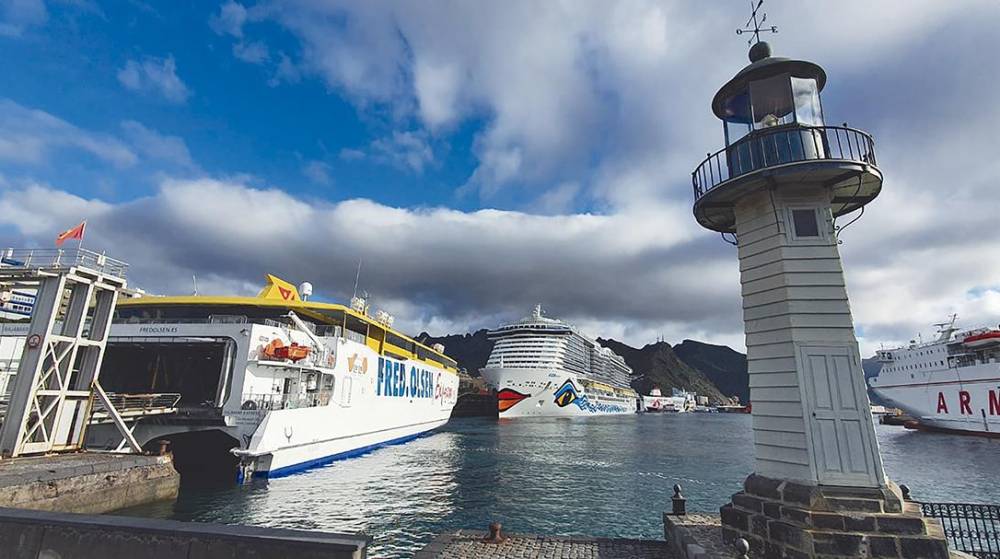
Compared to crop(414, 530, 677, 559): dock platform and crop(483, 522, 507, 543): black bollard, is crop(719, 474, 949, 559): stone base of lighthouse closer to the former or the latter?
crop(414, 530, 677, 559): dock platform

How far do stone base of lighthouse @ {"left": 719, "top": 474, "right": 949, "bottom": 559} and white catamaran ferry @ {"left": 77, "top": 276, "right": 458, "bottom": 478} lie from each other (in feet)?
58.2

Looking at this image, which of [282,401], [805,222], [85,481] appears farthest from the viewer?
[282,401]

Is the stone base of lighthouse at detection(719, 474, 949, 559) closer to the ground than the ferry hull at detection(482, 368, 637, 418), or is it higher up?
closer to the ground

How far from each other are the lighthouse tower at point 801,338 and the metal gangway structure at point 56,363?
20.0m

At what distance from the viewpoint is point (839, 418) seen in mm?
7445

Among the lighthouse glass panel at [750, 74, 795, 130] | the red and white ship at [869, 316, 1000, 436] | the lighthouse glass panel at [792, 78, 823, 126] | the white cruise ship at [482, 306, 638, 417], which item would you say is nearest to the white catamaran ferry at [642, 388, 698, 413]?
the white cruise ship at [482, 306, 638, 417]

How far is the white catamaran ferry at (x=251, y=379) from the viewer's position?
19344 millimetres

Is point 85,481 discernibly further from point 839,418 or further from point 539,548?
point 839,418

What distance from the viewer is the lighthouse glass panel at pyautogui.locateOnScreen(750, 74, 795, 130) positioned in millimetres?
8930

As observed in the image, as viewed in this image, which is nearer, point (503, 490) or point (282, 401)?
point (503, 490)

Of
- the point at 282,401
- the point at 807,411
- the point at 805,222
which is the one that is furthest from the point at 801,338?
the point at 282,401

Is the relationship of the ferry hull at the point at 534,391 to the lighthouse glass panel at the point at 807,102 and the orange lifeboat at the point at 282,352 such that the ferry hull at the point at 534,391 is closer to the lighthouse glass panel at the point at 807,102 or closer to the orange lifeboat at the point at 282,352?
the orange lifeboat at the point at 282,352

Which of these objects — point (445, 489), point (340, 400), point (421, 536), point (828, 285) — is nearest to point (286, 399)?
point (340, 400)

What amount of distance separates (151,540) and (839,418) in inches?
371
